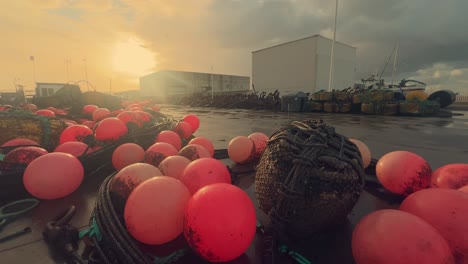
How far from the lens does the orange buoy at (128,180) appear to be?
214 cm

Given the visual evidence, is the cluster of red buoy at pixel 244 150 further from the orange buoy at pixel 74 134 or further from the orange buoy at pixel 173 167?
the orange buoy at pixel 74 134

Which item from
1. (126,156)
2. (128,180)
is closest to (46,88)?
(126,156)

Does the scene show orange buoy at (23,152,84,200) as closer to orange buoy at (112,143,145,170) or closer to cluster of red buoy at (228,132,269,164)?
orange buoy at (112,143,145,170)

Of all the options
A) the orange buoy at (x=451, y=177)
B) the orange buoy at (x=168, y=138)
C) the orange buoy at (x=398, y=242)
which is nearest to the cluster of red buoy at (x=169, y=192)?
the orange buoy at (x=168, y=138)

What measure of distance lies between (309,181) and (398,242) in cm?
60

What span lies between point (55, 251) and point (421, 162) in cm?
360

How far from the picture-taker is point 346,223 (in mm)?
2139

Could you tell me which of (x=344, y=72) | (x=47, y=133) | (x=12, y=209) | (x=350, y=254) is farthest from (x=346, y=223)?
(x=344, y=72)

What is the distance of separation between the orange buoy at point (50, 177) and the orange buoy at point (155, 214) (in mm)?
1392

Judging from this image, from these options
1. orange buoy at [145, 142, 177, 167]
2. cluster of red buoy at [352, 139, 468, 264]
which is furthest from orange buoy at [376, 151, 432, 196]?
orange buoy at [145, 142, 177, 167]

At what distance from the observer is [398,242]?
133 cm

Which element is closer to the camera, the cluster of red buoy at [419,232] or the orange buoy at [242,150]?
the cluster of red buoy at [419,232]

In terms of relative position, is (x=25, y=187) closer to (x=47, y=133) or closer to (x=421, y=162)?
Answer: (x=47, y=133)

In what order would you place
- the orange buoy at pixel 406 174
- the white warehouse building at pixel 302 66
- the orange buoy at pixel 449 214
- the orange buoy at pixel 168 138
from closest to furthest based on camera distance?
the orange buoy at pixel 449 214 → the orange buoy at pixel 406 174 → the orange buoy at pixel 168 138 → the white warehouse building at pixel 302 66
